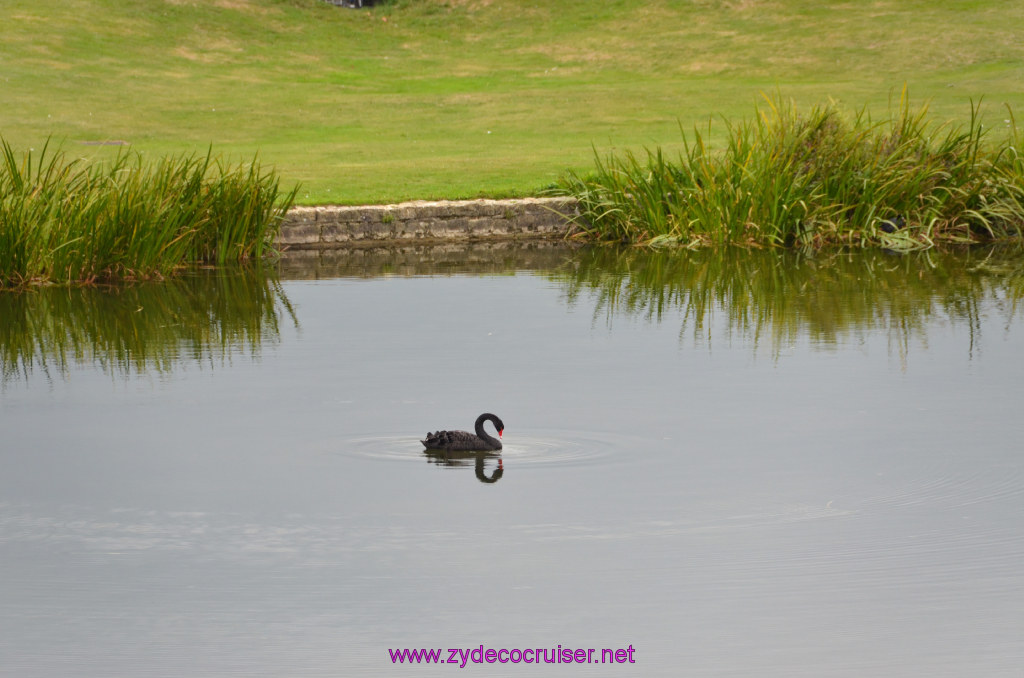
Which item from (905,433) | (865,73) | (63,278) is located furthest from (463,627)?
(865,73)

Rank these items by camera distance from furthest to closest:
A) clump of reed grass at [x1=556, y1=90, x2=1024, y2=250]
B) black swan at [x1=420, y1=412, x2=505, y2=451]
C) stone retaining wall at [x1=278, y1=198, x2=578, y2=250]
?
A: stone retaining wall at [x1=278, y1=198, x2=578, y2=250] < clump of reed grass at [x1=556, y1=90, x2=1024, y2=250] < black swan at [x1=420, y1=412, x2=505, y2=451]

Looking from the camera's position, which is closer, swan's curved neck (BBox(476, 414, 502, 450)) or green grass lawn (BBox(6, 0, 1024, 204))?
swan's curved neck (BBox(476, 414, 502, 450))

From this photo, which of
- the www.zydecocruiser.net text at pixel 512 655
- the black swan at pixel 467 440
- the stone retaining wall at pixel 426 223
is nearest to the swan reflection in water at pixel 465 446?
the black swan at pixel 467 440

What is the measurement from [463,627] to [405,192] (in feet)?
45.0

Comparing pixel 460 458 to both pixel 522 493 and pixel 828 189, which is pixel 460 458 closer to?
pixel 522 493

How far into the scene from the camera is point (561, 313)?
1219cm

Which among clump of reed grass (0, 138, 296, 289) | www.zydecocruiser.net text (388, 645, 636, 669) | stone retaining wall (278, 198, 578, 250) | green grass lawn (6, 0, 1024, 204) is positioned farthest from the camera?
green grass lawn (6, 0, 1024, 204)

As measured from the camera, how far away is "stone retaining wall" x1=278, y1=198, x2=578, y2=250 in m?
17.2

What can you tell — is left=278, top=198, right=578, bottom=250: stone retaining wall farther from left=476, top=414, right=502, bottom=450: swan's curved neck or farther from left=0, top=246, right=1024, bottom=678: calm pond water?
left=476, top=414, right=502, bottom=450: swan's curved neck

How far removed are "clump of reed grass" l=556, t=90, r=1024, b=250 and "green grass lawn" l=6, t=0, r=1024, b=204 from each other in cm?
265

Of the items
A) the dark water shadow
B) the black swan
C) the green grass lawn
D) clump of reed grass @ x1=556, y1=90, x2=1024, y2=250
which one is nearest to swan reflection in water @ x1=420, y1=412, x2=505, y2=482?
the black swan

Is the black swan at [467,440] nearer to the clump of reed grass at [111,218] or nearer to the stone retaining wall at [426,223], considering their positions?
the clump of reed grass at [111,218]

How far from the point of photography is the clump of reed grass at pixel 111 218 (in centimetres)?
1335

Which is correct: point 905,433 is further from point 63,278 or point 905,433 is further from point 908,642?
point 63,278
